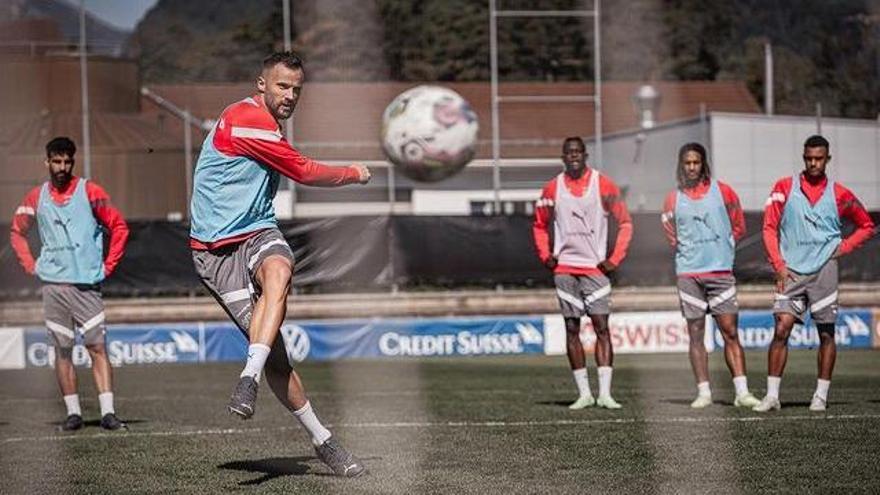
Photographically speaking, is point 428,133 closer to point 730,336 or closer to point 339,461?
point 730,336

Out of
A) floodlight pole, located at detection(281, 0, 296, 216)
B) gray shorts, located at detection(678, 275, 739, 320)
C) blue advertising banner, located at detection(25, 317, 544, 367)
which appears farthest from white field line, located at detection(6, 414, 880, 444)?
blue advertising banner, located at detection(25, 317, 544, 367)

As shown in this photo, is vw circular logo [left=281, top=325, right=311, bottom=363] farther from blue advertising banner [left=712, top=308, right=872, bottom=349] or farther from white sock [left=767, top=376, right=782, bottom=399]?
white sock [left=767, top=376, right=782, bottom=399]

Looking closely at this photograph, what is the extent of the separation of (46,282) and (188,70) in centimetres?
1550

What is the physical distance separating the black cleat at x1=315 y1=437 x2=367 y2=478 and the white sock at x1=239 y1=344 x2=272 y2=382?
0.65 metres

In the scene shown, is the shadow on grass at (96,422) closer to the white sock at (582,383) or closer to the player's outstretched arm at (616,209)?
the white sock at (582,383)

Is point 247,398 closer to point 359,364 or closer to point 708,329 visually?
point 359,364

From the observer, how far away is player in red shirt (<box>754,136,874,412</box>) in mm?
12125

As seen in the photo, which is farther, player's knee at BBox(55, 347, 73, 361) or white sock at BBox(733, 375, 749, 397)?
white sock at BBox(733, 375, 749, 397)

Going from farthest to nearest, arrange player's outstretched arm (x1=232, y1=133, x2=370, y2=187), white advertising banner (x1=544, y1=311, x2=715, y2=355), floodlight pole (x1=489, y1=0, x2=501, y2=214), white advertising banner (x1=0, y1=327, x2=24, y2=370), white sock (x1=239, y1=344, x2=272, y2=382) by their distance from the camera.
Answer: floodlight pole (x1=489, y1=0, x2=501, y2=214) < white advertising banner (x1=544, y1=311, x2=715, y2=355) < white advertising banner (x1=0, y1=327, x2=24, y2=370) < player's outstretched arm (x1=232, y1=133, x2=370, y2=187) < white sock (x1=239, y1=344, x2=272, y2=382)

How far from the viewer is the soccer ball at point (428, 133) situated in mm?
23172

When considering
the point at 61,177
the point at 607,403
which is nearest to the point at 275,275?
the point at 61,177

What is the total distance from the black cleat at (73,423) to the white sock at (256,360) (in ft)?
12.9

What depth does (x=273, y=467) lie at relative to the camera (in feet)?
29.3

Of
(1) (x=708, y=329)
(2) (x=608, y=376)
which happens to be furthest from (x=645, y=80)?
(2) (x=608, y=376)
